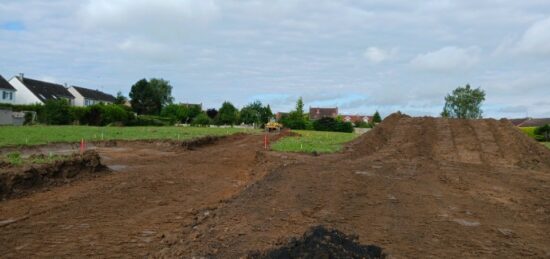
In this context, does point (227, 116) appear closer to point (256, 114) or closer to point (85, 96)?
point (256, 114)

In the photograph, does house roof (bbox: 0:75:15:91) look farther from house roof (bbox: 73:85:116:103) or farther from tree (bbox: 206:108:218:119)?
tree (bbox: 206:108:218:119)

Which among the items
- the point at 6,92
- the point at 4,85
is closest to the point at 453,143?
the point at 4,85

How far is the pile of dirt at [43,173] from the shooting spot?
1086 cm

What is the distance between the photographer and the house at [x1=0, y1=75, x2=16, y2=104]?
6269cm

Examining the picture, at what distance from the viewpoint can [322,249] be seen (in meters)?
4.91

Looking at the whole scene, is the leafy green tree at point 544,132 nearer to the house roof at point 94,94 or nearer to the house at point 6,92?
the house at point 6,92

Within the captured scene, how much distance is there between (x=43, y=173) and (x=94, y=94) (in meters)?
86.2

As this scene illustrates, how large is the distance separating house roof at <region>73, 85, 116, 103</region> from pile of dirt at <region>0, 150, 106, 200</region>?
78675 mm

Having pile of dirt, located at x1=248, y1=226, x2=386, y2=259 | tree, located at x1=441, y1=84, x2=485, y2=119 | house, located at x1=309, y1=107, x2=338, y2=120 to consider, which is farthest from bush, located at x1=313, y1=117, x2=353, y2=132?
pile of dirt, located at x1=248, y1=226, x2=386, y2=259

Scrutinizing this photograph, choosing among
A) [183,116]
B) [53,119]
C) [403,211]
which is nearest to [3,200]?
[403,211]

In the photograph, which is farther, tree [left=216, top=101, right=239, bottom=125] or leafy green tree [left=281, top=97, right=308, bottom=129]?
tree [left=216, top=101, right=239, bottom=125]

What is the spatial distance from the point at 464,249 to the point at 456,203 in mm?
3693

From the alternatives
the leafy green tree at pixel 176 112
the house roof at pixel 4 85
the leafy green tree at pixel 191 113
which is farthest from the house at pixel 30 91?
the leafy green tree at pixel 191 113

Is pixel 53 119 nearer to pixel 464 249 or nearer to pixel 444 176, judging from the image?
pixel 444 176
